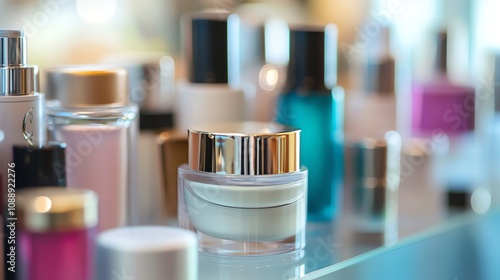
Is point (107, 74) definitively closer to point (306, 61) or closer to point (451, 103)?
point (306, 61)

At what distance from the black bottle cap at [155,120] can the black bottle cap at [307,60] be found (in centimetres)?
11

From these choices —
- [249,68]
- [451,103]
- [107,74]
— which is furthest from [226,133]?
[451,103]

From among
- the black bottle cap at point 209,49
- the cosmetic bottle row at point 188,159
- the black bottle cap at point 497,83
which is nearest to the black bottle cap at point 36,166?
the cosmetic bottle row at point 188,159

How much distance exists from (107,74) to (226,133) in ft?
0.36

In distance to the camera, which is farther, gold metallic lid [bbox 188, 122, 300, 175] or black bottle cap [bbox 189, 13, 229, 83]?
black bottle cap [bbox 189, 13, 229, 83]

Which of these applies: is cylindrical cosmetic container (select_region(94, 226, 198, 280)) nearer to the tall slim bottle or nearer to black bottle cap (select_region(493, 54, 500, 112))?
the tall slim bottle

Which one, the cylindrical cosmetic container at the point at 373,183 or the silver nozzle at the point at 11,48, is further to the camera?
the cylindrical cosmetic container at the point at 373,183

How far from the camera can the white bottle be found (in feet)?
1.61

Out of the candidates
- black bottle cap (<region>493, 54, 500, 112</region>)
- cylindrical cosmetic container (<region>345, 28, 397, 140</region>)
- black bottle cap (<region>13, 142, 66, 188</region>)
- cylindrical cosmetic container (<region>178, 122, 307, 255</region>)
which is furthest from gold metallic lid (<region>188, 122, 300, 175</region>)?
black bottle cap (<region>493, 54, 500, 112</region>)

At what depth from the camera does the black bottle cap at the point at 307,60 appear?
2.22ft

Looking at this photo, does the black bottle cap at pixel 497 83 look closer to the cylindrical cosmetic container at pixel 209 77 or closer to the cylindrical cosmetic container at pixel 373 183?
the cylindrical cosmetic container at pixel 373 183

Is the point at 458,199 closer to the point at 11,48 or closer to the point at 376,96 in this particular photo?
the point at 376,96

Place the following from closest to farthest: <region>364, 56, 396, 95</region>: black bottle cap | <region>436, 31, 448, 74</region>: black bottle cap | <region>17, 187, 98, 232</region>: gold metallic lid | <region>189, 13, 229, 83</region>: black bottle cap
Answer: <region>17, 187, 98, 232</region>: gold metallic lid
<region>189, 13, 229, 83</region>: black bottle cap
<region>364, 56, 396, 95</region>: black bottle cap
<region>436, 31, 448, 74</region>: black bottle cap

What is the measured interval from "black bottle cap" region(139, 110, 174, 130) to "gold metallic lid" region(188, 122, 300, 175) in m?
0.14
